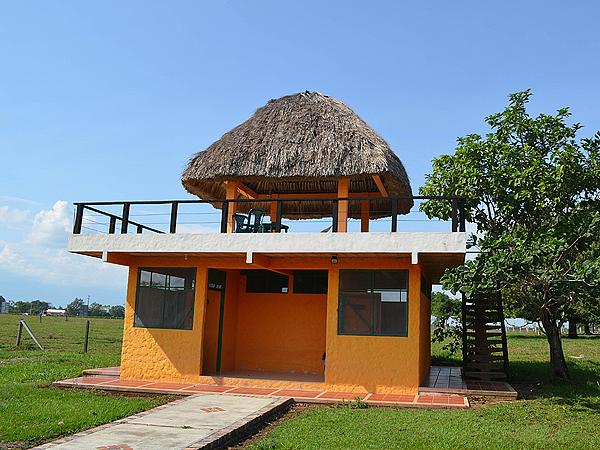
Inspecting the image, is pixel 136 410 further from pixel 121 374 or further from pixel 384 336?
pixel 384 336

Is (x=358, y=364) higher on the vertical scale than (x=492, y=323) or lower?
lower

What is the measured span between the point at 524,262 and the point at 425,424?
10.9 feet

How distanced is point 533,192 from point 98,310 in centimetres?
9131

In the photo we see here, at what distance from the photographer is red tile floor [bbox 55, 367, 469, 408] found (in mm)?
10445

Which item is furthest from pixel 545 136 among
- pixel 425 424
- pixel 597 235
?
pixel 425 424

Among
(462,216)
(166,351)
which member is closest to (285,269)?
(166,351)

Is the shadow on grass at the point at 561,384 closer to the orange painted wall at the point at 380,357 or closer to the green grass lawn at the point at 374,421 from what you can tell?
the green grass lawn at the point at 374,421

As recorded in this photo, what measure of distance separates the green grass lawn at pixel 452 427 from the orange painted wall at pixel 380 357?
A: 1.53m

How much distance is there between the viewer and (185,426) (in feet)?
26.5

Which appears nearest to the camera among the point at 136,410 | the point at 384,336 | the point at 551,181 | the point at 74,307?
the point at 136,410

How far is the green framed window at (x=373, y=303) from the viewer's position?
38.3 ft

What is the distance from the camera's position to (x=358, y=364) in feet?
38.4

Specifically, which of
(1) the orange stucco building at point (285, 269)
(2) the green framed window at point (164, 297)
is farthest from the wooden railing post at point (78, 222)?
(2) the green framed window at point (164, 297)

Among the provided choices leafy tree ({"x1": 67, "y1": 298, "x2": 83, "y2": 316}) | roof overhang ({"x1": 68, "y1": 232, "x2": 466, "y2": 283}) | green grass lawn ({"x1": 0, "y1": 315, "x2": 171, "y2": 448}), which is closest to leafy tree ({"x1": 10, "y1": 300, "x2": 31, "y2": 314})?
leafy tree ({"x1": 67, "y1": 298, "x2": 83, "y2": 316})
